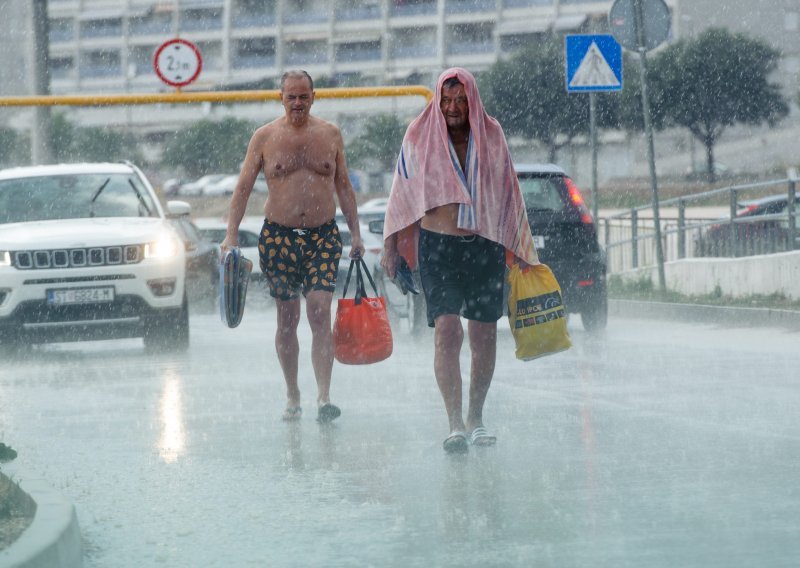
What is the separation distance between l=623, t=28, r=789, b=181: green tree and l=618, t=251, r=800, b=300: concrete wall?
5027cm

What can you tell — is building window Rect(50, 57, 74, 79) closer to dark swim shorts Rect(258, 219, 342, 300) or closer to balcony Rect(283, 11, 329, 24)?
balcony Rect(283, 11, 329, 24)

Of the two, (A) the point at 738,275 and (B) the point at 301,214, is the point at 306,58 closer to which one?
(A) the point at 738,275

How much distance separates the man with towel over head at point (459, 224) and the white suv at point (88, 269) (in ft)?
20.7

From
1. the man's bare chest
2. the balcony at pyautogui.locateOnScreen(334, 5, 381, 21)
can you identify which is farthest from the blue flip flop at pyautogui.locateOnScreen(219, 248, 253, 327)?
the balcony at pyautogui.locateOnScreen(334, 5, 381, 21)

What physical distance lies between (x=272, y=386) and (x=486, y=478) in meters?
4.17

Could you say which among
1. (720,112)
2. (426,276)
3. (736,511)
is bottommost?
(736,511)

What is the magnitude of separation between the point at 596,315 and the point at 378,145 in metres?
70.1

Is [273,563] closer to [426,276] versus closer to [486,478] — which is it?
[486,478]

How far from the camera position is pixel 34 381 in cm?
1157

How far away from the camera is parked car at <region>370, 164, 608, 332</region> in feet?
47.2

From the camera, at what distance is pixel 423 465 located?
704 centimetres

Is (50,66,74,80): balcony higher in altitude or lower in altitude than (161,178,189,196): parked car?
higher

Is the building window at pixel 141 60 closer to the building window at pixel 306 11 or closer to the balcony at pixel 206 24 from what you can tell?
the balcony at pixel 206 24

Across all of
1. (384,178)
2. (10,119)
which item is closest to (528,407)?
(384,178)
